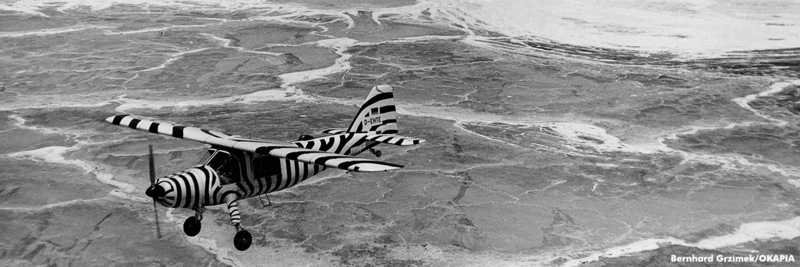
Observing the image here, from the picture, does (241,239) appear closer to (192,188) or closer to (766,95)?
(192,188)

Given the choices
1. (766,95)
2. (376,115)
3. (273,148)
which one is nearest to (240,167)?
(273,148)

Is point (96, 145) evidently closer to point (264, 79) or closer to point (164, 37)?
point (264, 79)

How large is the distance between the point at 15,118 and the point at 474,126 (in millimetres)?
12938

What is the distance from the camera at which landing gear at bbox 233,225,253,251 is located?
14.3 m

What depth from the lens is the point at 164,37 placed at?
32.4 m

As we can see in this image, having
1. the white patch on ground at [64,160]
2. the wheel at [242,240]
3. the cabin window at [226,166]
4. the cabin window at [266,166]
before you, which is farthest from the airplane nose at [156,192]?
the white patch on ground at [64,160]

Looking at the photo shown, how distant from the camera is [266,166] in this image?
1529cm

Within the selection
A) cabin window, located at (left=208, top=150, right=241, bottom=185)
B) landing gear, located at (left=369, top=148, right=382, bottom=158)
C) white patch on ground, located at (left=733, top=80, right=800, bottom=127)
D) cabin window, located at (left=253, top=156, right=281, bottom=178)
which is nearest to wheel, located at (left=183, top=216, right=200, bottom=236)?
cabin window, located at (left=208, top=150, right=241, bottom=185)

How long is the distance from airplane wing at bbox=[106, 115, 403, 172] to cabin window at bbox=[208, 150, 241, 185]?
7.9 inches

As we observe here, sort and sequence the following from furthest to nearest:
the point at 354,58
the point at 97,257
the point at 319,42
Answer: the point at 319,42
the point at 354,58
the point at 97,257

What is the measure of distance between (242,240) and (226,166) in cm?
140

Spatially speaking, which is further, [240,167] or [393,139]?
[393,139]

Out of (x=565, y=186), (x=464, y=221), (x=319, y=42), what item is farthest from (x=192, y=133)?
(x=319, y=42)

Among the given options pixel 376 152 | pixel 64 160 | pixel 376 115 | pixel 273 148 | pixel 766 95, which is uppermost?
pixel 273 148
